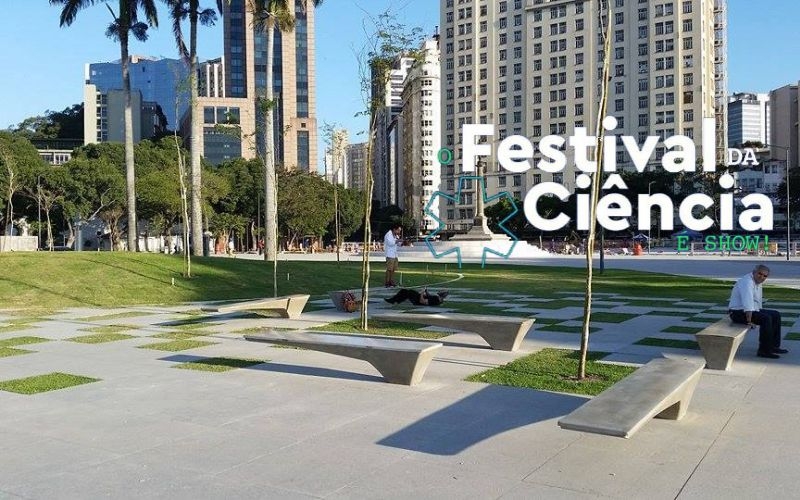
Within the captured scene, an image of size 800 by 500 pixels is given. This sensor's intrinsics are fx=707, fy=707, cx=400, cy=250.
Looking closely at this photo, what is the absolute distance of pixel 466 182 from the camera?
124625mm

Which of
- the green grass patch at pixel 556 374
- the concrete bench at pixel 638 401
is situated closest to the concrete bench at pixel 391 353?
the green grass patch at pixel 556 374

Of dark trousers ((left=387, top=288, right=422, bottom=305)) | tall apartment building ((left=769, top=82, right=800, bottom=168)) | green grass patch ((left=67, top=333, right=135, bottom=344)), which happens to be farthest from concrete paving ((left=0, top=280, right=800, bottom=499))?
tall apartment building ((left=769, top=82, right=800, bottom=168))

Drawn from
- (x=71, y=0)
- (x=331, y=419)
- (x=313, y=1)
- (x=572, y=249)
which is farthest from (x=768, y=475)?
(x=572, y=249)

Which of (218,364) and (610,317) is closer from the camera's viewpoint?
(218,364)

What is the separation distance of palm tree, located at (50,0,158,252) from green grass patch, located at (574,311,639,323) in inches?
848

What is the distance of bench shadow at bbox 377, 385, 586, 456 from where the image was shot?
553cm

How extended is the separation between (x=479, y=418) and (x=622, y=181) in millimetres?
78207

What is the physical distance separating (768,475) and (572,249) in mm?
67633

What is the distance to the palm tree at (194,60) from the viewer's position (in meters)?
28.9

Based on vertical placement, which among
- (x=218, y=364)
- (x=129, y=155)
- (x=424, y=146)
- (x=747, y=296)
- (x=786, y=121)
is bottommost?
(x=218, y=364)

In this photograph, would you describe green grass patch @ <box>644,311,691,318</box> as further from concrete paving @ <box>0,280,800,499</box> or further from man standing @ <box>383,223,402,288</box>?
man standing @ <box>383,223,402,288</box>

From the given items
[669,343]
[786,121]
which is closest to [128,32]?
[669,343]

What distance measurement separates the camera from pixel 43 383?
25.9 feet

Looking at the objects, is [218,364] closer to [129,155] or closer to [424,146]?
[129,155]
